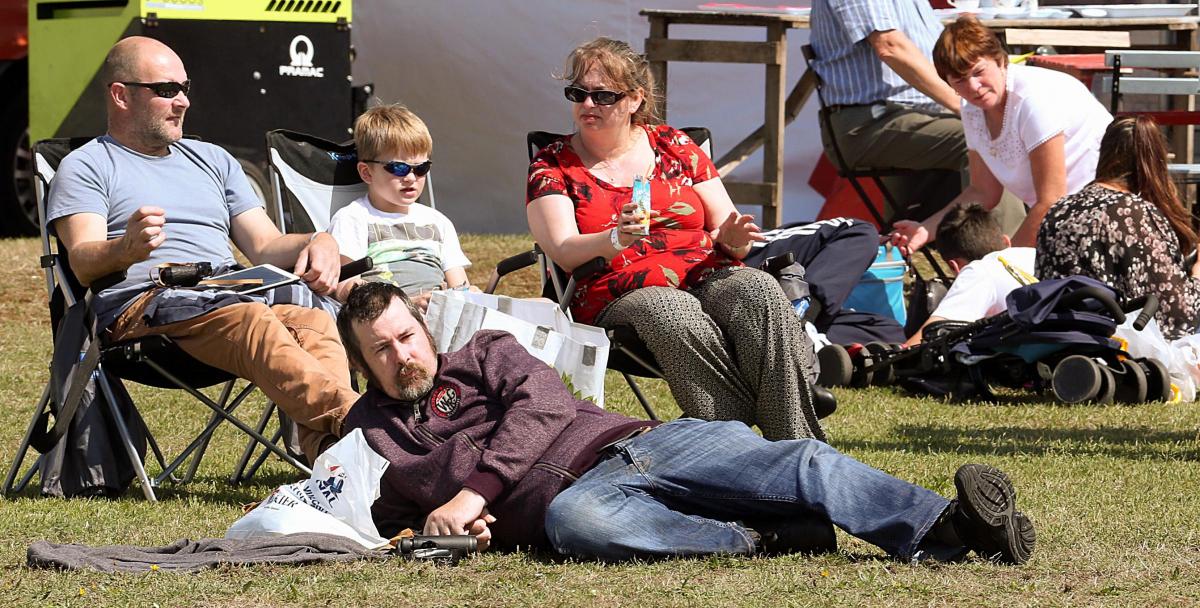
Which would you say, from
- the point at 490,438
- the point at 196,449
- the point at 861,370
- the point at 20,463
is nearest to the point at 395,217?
the point at 196,449

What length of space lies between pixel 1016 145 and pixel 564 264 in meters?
2.63

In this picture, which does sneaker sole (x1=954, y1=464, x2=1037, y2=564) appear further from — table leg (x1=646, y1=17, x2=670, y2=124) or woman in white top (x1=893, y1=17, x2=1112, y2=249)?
table leg (x1=646, y1=17, x2=670, y2=124)

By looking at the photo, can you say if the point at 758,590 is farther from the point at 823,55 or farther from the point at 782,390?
the point at 823,55

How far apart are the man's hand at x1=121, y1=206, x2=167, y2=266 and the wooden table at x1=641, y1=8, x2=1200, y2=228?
4.18 m

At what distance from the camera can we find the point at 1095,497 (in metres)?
4.35

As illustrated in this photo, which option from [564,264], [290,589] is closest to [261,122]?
[564,264]

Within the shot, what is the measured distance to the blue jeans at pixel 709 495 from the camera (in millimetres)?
3451

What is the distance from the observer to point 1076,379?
19.6 feet

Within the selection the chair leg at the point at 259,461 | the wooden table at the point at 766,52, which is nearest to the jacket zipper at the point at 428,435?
the chair leg at the point at 259,461

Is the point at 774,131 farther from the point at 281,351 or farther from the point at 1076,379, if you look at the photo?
the point at 281,351

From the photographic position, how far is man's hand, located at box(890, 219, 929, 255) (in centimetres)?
670

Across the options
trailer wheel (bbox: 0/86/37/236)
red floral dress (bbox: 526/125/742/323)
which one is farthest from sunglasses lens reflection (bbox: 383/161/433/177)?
trailer wheel (bbox: 0/86/37/236)

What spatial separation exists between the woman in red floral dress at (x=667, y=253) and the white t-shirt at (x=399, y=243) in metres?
0.37

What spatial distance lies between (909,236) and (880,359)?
598 millimetres
